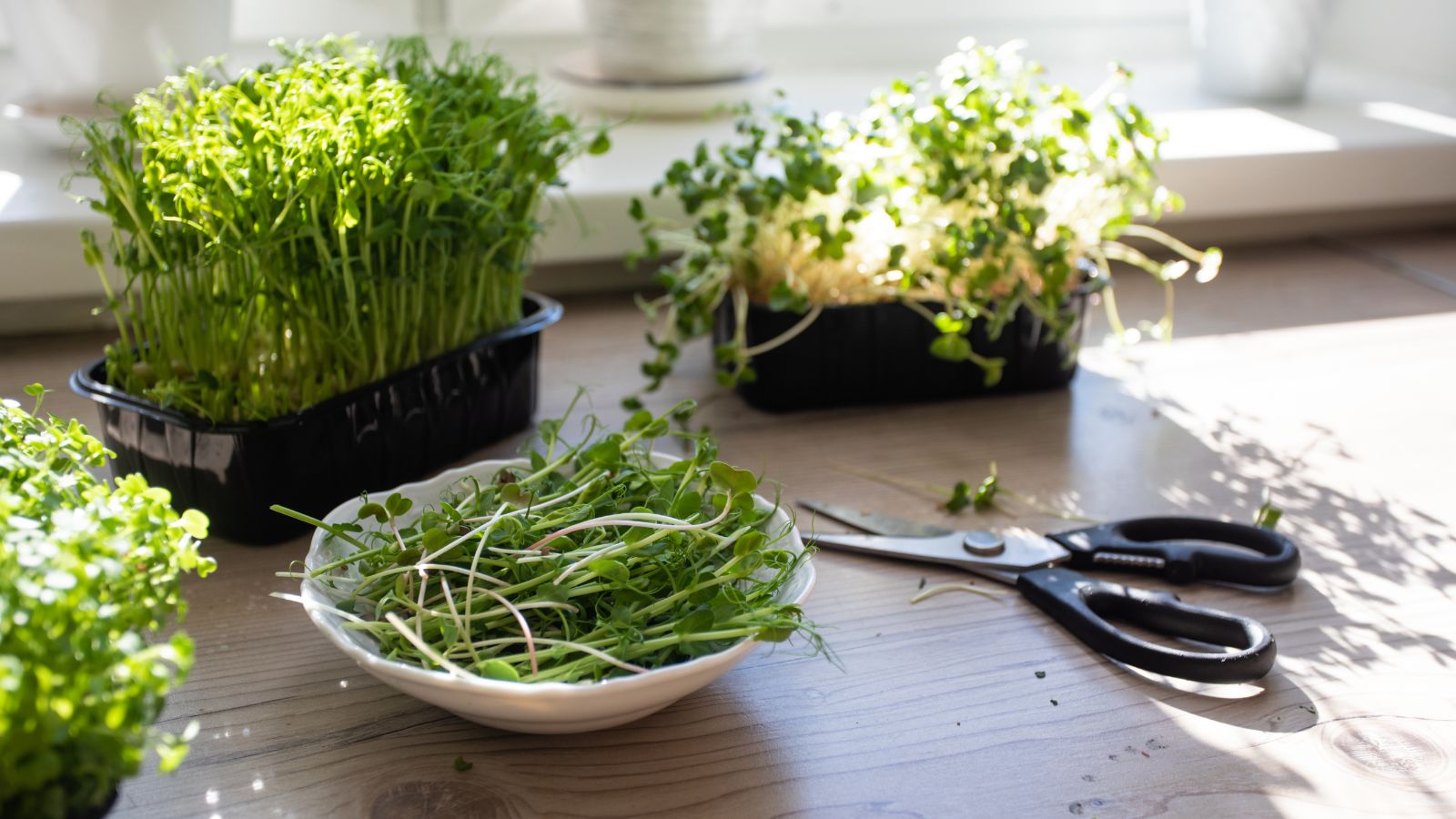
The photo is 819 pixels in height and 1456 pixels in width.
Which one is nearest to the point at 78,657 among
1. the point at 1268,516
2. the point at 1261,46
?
the point at 1268,516

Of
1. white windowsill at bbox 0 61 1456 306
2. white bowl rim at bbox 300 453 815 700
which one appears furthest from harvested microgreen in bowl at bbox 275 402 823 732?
white windowsill at bbox 0 61 1456 306

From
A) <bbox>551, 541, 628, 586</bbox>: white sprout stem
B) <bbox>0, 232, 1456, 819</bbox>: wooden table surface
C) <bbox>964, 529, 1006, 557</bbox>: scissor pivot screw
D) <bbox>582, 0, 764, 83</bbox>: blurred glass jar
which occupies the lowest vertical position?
<bbox>0, 232, 1456, 819</bbox>: wooden table surface

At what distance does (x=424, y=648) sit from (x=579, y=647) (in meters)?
0.07

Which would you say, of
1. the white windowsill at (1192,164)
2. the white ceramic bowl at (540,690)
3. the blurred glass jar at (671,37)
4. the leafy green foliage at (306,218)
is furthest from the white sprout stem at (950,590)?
the blurred glass jar at (671,37)

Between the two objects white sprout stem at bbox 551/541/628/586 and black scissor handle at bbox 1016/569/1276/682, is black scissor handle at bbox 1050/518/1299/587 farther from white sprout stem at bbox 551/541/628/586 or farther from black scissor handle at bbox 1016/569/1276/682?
white sprout stem at bbox 551/541/628/586

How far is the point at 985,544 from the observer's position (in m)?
0.79

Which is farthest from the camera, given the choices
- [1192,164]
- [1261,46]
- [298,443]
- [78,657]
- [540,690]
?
[1261,46]

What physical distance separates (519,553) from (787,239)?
1.62ft

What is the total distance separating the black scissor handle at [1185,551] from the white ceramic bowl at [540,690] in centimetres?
25

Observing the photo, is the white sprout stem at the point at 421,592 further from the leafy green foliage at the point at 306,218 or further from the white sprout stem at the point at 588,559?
the leafy green foliage at the point at 306,218

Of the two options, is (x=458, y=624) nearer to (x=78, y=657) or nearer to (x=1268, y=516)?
(x=78, y=657)

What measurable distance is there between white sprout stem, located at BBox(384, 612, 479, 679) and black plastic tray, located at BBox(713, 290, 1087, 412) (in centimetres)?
48

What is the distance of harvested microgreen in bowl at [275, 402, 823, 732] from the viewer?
1.90 ft

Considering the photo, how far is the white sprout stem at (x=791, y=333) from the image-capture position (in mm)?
1003
